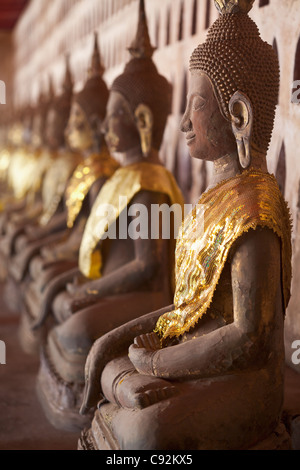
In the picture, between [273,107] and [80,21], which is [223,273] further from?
[80,21]

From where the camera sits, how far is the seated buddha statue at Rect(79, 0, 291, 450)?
7.31 feet

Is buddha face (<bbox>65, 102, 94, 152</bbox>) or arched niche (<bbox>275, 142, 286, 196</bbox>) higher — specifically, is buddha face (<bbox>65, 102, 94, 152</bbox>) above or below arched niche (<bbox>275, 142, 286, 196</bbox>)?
above

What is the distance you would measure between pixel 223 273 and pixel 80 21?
6941 mm

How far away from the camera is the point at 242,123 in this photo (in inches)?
94.8

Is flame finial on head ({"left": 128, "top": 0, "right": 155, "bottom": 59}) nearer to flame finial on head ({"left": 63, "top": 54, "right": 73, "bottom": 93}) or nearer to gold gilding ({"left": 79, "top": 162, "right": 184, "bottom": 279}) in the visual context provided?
gold gilding ({"left": 79, "top": 162, "right": 184, "bottom": 279})

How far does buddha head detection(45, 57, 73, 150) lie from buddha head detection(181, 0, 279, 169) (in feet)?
10.8

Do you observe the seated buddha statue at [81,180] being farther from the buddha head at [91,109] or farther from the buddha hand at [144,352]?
the buddha hand at [144,352]

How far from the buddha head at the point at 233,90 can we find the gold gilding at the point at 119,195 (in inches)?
35.6

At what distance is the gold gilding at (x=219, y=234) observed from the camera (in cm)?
230

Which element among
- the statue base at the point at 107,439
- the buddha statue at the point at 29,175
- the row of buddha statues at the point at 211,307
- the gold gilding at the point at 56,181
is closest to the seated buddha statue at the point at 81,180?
the gold gilding at the point at 56,181

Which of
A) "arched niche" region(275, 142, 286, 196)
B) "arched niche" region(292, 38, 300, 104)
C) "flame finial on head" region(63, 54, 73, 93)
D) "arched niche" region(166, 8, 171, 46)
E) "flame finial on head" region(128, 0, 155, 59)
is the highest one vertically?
"arched niche" region(166, 8, 171, 46)

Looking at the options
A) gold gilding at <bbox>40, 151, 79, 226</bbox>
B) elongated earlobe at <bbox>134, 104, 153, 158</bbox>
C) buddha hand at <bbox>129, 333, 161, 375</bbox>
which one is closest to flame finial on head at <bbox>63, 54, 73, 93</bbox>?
gold gilding at <bbox>40, 151, 79, 226</bbox>

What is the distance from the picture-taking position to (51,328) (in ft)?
13.0

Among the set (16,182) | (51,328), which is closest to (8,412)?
(51,328)
